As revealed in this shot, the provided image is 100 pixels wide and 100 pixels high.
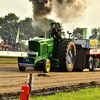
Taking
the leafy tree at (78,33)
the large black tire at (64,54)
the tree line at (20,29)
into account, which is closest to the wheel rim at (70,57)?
the large black tire at (64,54)

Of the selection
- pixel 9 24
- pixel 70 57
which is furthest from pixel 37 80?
pixel 9 24

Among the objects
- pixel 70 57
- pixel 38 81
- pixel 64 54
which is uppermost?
pixel 64 54

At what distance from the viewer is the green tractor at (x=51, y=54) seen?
44.2 feet

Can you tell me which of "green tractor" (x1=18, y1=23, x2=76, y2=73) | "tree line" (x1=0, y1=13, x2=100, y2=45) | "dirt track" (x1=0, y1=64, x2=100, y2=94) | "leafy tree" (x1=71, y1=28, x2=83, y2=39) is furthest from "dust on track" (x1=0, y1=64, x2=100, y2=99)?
"leafy tree" (x1=71, y1=28, x2=83, y2=39)

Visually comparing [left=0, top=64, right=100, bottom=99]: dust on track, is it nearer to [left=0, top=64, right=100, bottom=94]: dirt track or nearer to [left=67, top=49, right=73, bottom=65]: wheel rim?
[left=0, top=64, right=100, bottom=94]: dirt track

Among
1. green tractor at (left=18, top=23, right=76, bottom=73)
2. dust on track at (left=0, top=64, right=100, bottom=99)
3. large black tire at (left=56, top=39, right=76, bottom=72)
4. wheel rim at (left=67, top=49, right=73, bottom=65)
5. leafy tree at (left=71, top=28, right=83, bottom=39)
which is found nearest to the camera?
dust on track at (left=0, top=64, right=100, bottom=99)

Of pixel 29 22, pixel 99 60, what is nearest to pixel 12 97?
pixel 99 60

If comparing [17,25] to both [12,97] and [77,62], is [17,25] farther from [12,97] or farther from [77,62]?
[12,97]

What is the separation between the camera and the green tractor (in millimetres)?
13461

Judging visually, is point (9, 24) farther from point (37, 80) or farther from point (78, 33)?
point (37, 80)

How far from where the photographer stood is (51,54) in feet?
49.4

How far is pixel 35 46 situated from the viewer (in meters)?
14.0

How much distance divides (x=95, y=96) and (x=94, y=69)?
445 inches

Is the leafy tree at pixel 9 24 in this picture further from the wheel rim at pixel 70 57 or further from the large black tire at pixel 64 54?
the large black tire at pixel 64 54
